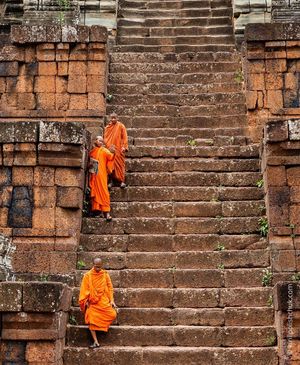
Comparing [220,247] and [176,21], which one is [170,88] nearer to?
[176,21]

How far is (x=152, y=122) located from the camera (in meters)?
12.5

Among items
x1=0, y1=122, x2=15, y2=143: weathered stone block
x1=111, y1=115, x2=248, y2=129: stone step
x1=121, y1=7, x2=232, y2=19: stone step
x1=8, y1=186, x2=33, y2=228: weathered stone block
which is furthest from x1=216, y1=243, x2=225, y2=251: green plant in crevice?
x1=121, y1=7, x2=232, y2=19: stone step

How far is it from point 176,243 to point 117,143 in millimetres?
2015

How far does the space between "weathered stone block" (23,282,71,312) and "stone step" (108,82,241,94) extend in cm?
607

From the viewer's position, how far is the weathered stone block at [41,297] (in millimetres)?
7582

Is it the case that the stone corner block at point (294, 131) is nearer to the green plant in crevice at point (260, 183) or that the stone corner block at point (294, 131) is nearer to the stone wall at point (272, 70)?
the green plant in crevice at point (260, 183)

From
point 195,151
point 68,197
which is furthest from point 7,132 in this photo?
point 195,151

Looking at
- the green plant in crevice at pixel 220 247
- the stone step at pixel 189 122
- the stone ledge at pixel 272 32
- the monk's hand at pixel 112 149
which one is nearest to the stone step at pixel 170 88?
the stone step at pixel 189 122

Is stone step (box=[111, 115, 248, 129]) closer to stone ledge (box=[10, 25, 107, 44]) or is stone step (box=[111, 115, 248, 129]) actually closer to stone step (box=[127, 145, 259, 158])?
stone step (box=[127, 145, 259, 158])

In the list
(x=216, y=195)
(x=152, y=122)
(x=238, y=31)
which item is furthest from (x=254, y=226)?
(x=238, y=31)

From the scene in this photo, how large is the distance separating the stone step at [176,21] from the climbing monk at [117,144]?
4901mm

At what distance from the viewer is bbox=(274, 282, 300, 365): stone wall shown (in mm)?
7758

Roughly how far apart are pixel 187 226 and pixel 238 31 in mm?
6352

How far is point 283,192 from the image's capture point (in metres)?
9.65
